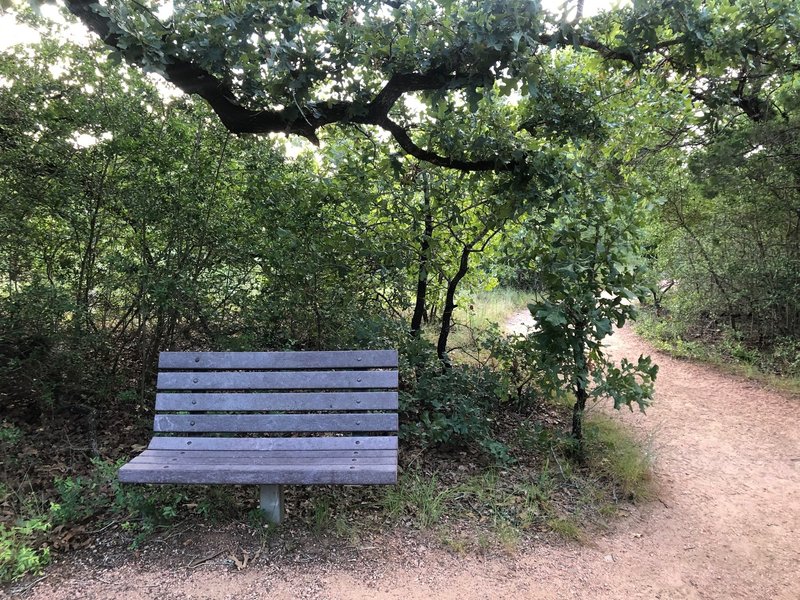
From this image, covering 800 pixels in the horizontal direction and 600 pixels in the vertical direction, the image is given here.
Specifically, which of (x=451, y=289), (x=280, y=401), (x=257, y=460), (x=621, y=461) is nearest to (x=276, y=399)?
(x=280, y=401)

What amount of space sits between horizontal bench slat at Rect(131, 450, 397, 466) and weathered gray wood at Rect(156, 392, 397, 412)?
0.31 meters

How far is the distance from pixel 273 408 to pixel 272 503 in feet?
1.82

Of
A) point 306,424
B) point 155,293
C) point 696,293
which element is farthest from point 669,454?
point 696,293

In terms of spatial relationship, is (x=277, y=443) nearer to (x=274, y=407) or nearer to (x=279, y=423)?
(x=279, y=423)

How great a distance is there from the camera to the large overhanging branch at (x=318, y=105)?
3.24 meters

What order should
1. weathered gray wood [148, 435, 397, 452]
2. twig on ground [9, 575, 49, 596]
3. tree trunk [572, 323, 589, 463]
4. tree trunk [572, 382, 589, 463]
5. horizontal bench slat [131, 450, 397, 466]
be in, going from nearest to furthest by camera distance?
twig on ground [9, 575, 49, 596], horizontal bench slat [131, 450, 397, 466], weathered gray wood [148, 435, 397, 452], tree trunk [572, 323, 589, 463], tree trunk [572, 382, 589, 463]

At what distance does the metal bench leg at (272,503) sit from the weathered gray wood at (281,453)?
0.19 metres

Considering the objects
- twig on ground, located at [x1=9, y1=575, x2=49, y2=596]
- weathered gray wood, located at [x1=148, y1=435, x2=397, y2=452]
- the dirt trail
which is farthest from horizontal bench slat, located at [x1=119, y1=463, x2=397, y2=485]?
twig on ground, located at [x1=9, y1=575, x2=49, y2=596]

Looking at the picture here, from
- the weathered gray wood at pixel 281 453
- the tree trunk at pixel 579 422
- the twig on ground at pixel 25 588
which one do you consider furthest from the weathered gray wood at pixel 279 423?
the tree trunk at pixel 579 422

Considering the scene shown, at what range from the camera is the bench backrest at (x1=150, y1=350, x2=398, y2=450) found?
301 cm

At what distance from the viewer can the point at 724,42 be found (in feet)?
11.1

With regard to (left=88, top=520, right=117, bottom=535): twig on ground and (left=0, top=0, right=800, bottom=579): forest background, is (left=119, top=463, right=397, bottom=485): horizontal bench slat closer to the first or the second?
(left=0, top=0, right=800, bottom=579): forest background

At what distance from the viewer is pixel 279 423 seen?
3035 millimetres

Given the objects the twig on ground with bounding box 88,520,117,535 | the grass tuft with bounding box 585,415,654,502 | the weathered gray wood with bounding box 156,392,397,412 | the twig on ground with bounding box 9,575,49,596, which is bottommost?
the twig on ground with bounding box 9,575,49,596
